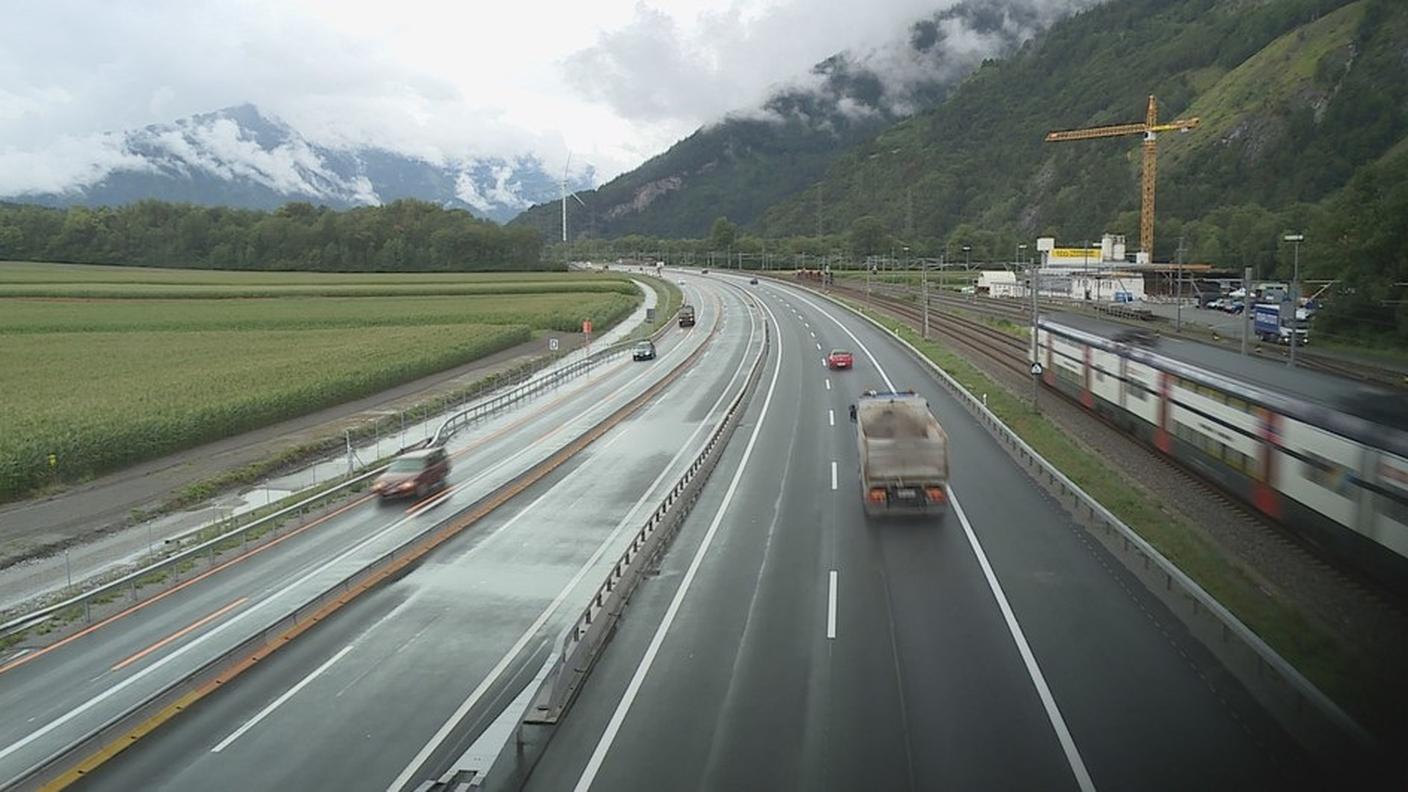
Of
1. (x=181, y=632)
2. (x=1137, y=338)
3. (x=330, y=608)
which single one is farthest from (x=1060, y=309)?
(x=181, y=632)

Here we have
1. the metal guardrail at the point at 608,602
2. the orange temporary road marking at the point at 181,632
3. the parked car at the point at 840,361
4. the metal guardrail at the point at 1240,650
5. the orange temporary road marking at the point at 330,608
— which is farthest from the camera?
the parked car at the point at 840,361

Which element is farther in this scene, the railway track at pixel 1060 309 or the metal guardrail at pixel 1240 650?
the railway track at pixel 1060 309

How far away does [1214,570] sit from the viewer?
2177cm

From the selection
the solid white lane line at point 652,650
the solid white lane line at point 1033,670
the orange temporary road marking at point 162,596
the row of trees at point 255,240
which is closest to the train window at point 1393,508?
the solid white lane line at point 1033,670

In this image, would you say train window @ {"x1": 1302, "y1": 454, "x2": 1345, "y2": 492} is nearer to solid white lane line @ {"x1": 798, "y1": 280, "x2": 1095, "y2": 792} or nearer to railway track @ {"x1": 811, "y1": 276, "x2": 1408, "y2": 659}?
railway track @ {"x1": 811, "y1": 276, "x2": 1408, "y2": 659}

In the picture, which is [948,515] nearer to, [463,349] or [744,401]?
[744,401]

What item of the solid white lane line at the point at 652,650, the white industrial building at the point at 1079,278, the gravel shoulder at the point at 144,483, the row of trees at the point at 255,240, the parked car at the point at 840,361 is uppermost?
the row of trees at the point at 255,240

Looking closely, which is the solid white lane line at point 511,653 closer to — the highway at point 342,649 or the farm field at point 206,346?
the highway at point 342,649

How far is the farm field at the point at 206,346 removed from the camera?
41094mm

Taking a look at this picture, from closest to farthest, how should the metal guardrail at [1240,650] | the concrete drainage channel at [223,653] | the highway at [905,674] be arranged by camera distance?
the metal guardrail at [1240,650] < the highway at [905,674] < the concrete drainage channel at [223,653]

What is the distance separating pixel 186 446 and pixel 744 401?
2597cm

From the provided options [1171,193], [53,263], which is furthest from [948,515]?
[53,263]

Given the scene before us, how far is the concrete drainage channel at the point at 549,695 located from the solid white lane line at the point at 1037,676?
7.25 metres

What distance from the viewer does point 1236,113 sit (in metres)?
167
